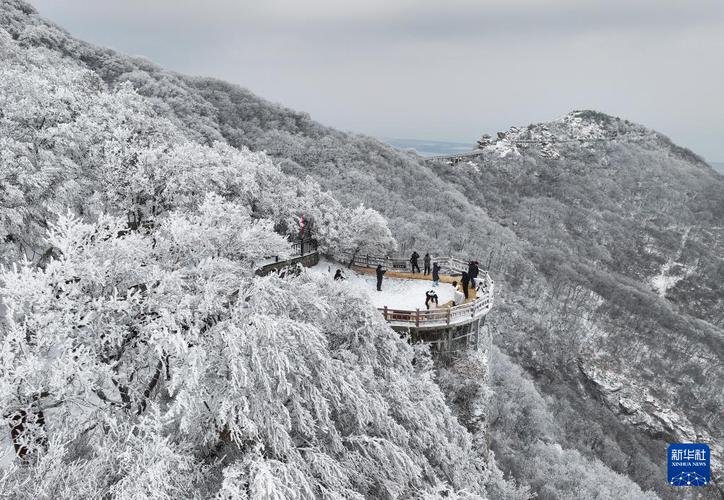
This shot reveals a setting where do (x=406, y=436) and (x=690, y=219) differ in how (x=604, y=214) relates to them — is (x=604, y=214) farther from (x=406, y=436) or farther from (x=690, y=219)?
(x=406, y=436)

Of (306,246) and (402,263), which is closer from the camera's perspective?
(402,263)

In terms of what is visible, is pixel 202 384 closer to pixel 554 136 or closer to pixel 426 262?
pixel 426 262

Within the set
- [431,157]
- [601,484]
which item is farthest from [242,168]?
[431,157]

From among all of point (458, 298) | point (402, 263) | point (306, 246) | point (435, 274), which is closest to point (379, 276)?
point (435, 274)

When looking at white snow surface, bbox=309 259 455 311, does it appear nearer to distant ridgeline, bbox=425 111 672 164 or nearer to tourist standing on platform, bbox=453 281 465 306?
tourist standing on platform, bbox=453 281 465 306

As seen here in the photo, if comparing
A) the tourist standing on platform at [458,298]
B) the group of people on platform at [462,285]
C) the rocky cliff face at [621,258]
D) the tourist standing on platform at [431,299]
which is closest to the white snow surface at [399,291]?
the group of people on platform at [462,285]

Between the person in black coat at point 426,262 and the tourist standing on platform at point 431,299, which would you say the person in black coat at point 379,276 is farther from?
the tourist standing on platform at point 431,299

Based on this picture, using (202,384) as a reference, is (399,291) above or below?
below

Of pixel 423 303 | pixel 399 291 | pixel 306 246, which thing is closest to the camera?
pixel 423 303
